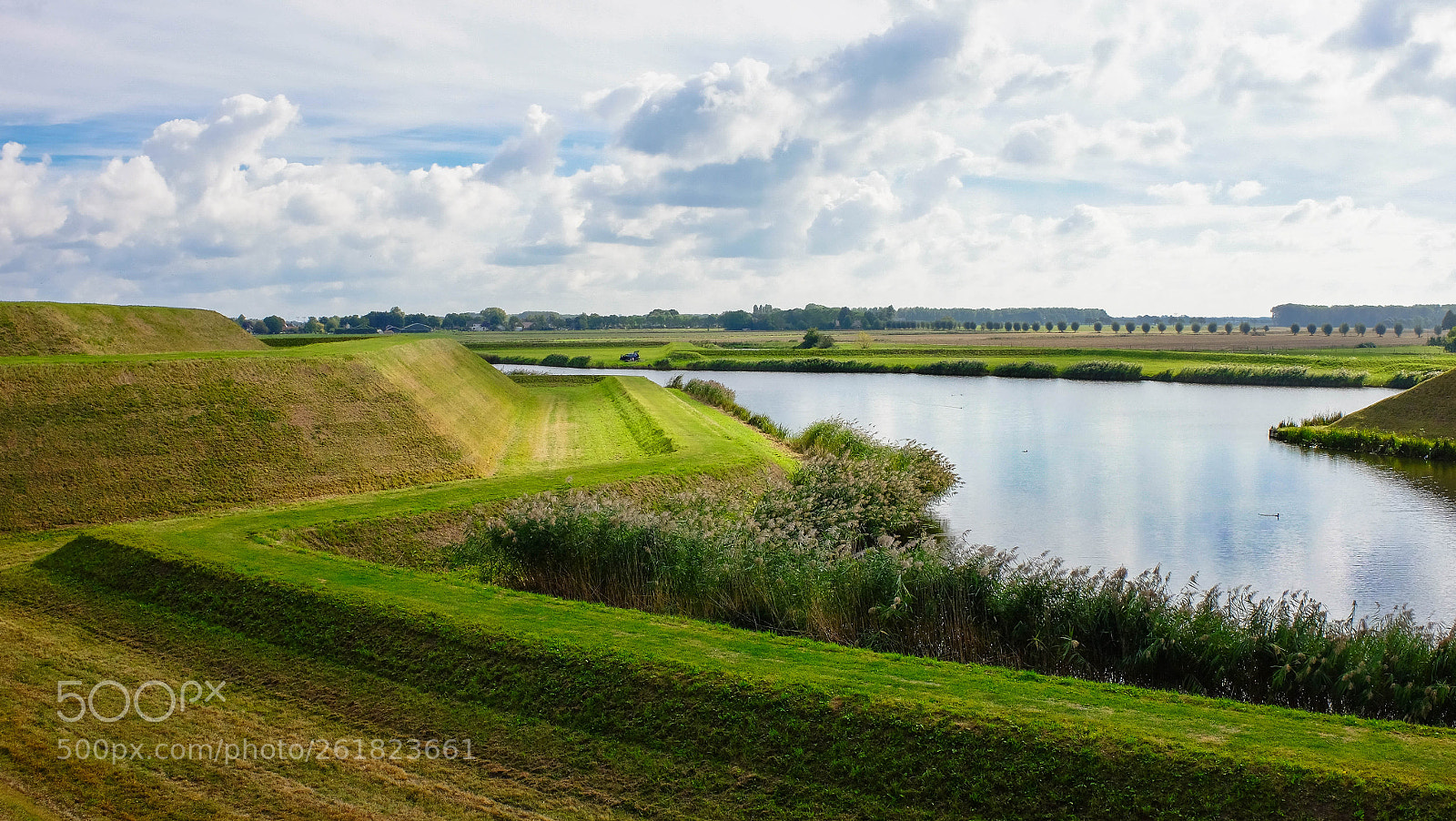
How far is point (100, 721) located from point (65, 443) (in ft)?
33.6

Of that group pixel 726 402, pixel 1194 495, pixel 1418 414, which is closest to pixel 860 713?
pixel 1194 495

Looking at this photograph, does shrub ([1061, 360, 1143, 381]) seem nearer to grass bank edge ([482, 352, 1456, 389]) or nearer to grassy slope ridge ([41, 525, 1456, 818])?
grass bank edge ([482, 352, 1456, 389])

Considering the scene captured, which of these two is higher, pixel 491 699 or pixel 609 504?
pixel 609 504

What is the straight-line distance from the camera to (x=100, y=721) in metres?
7.29

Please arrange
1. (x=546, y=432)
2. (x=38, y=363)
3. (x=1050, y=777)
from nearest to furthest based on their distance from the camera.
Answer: (x=1050, y=777)
(x=38, y=363)
(x=546, y=432)

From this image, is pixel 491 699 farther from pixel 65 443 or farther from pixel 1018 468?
pixel 1018 468

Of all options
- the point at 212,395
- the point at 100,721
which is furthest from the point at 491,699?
the point at 212,395

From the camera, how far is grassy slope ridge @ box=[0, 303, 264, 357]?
25188 millimetres

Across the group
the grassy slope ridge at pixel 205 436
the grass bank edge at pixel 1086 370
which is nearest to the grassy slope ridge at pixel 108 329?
the grassy slope ridge at pixel 205 436

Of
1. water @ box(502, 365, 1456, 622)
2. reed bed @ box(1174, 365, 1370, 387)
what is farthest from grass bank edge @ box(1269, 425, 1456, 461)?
reed bed @ box(1174, 365, 1370, 387)

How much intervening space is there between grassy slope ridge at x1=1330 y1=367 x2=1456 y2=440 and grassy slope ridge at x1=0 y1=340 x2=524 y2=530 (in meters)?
30.4

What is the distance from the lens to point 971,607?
10.5 metres

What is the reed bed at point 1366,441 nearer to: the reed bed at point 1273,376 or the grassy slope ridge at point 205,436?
the reed bed at point 1273,376

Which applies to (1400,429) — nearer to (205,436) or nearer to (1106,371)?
(1106,371)
